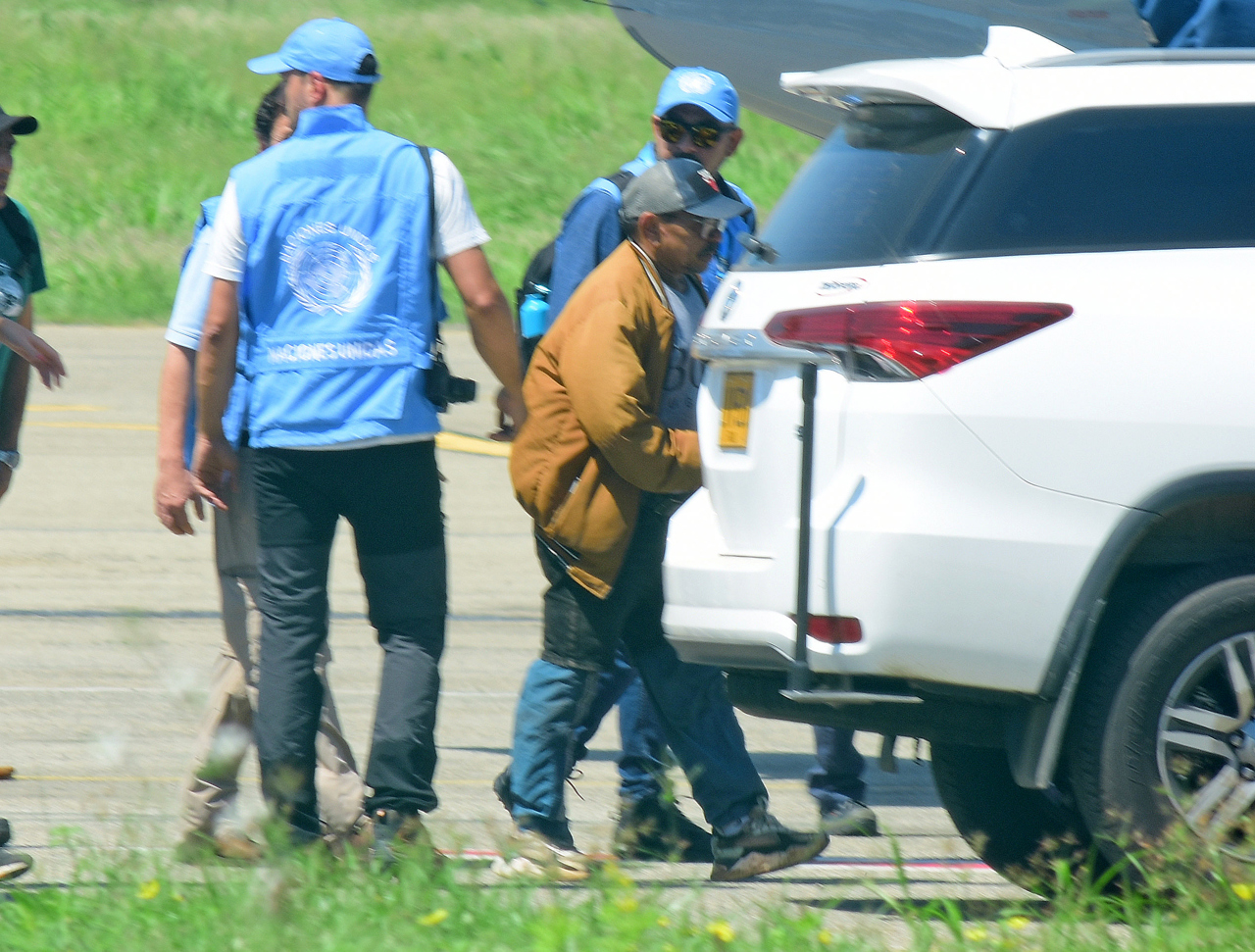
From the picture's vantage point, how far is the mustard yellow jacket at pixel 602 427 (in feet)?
15.1

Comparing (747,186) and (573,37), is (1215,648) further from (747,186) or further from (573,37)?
(573,37)

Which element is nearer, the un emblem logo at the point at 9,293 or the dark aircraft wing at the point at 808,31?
the un emblem logo at the point at 9,293

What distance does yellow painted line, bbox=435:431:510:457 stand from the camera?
550 inches

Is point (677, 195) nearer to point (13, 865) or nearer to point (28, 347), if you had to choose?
point (28, 347)

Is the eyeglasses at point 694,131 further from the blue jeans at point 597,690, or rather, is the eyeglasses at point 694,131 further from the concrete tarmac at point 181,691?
the concrete tarmac at point 181,691

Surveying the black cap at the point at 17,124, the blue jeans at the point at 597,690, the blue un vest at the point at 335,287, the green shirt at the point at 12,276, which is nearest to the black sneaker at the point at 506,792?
the blue jeans at the point at 597,690

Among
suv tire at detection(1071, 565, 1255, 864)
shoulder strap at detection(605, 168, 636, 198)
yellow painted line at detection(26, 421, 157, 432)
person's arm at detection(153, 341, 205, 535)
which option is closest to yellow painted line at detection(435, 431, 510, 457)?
yellow painted line at detection(26, 421, 157, 432)

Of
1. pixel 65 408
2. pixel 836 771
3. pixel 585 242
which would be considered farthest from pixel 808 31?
pixel 65 408

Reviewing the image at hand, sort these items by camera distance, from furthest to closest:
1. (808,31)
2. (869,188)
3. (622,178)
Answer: (808,31), (622,178), (869,188)

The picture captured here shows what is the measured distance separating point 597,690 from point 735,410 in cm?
97

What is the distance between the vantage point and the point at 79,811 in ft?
17.7

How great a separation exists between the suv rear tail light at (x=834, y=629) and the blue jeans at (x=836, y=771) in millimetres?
1451

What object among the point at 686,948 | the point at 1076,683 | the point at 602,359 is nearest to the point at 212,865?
the point at 686,948

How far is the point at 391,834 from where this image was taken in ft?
14.9
